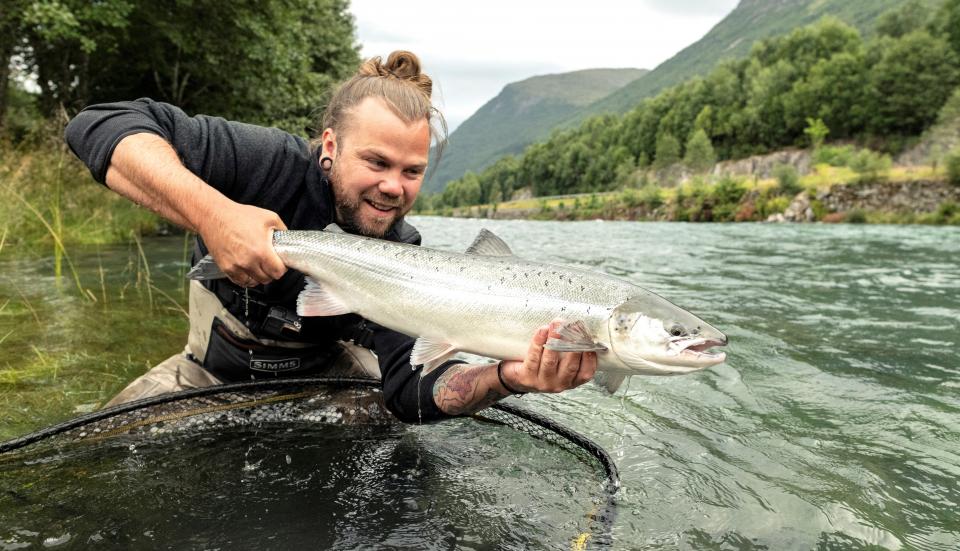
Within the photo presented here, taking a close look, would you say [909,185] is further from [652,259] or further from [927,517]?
[927,517]

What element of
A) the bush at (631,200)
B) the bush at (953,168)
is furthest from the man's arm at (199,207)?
the bush at (631,200)

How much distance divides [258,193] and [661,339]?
2.41 meters

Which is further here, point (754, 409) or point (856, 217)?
point (856, 217)

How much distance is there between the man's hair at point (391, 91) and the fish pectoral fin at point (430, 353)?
1.26 meters

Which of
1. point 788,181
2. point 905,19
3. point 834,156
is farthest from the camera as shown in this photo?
point 905,19

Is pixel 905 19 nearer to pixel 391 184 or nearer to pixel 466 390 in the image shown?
pixel 391 184

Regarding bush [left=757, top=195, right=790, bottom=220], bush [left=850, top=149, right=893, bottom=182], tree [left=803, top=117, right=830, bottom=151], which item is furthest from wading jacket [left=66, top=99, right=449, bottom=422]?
tree [left=803, top=117, right=830, bottom=151]

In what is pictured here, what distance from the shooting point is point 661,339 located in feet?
8.23

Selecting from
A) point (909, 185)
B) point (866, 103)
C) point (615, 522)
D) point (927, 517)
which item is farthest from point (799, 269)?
point (866, 103)

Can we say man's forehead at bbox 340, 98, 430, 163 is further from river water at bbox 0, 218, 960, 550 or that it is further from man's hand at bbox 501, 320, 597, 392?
river water at bbox 0, 218, 960, 550

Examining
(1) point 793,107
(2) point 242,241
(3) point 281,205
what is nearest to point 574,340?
(2) point 242,241

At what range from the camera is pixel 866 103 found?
86.2 m

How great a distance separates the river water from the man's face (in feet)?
5.65

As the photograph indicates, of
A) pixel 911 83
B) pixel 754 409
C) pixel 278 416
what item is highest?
pixel 911 83
